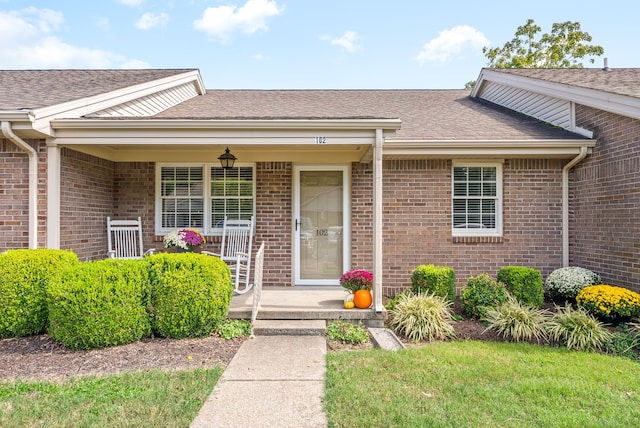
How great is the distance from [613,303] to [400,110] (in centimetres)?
530

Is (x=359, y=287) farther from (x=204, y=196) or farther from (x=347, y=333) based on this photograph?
(x=204, y=196)

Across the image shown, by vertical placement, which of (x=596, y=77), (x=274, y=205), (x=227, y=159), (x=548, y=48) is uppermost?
(x=548, y=48)

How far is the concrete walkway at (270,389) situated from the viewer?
2988 millimetres

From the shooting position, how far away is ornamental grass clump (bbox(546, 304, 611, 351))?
4773mm

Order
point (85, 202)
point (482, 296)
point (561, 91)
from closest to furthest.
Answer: point (482, 296), point (85, 202), point (561, 91)

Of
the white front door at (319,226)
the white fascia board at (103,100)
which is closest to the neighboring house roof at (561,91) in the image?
the white front door at (319,226)

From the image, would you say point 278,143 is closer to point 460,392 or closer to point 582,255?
point 460,392

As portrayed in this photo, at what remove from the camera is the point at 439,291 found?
6004 millimetres

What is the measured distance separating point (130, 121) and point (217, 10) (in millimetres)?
10202

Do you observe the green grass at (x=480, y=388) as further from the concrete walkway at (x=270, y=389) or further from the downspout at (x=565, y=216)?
the downspout at (x=565, y=216)

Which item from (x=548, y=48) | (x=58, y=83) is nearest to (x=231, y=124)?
(x=58, y=83)

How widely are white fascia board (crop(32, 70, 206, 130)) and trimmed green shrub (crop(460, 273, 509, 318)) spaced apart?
20.4 feet

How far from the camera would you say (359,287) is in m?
5.81

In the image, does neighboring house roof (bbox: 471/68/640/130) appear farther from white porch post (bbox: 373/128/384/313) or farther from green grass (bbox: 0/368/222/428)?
green grass (bbox: 0/368/222/428)
